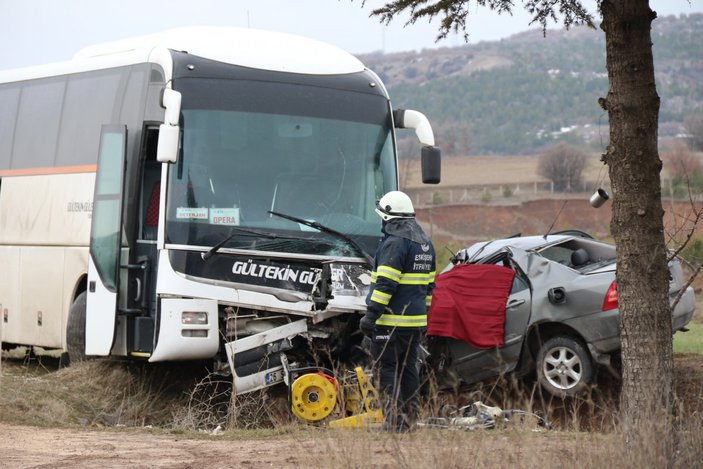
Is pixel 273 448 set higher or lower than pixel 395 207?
lower

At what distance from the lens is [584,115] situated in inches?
5768

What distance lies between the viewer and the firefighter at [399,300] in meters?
9.20

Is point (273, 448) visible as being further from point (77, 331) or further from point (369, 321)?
point (77, 331)

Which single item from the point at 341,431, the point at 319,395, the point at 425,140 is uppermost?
the point at 425,140

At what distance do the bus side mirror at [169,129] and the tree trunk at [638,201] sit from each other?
5.03 m

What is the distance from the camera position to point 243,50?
12219 mm

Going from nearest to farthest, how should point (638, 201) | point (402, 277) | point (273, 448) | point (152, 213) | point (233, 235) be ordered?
point (638, 201) < point (273, 448) < point (402, 277) < point (233, 235) < point (152, 213)

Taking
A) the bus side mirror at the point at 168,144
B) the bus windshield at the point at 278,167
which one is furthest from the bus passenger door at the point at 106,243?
the bus side mirror at the point at 168,144

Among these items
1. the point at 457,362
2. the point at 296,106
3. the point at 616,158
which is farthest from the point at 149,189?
the point at 616,158

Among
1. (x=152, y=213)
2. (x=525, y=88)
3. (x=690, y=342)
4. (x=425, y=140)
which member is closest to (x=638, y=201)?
(x=425, y=140)

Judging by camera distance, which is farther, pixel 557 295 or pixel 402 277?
pixel 557 295

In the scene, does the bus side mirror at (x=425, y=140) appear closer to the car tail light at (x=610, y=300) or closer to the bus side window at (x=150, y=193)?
the car tail light at (x=610, y=300)

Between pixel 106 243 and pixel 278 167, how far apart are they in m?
1.98

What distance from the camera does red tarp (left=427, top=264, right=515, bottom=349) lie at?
1216cm
